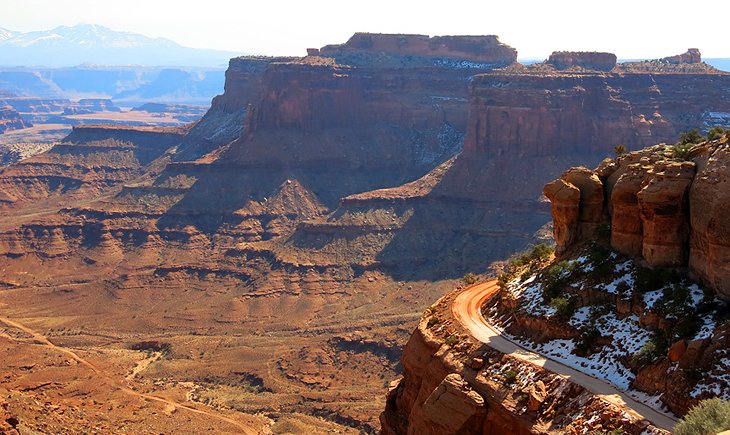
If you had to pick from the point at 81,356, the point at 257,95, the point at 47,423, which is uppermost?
the point at 257,95

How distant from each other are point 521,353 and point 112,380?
189 ft

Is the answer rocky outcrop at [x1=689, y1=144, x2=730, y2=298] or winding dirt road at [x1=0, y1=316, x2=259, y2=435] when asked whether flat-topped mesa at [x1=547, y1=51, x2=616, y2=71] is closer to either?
winding dirt road at [x1=0, y1=316, x2=259, y2=435]

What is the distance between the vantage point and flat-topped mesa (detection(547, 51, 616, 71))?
141700 millimetres

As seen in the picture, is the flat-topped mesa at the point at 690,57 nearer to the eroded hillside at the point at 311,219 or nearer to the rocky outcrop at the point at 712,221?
the eroded hillside at the point at 311,219

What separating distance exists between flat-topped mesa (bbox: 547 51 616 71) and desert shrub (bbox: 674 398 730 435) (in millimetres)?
116166

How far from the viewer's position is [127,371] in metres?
93.0

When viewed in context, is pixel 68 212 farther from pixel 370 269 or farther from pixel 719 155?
pixel 719 155

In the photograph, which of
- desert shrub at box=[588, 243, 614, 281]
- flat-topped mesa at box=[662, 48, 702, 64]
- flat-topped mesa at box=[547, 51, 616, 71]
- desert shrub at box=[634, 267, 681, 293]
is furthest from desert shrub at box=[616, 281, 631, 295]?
flat-topped mesa at box=[662, 48, 702, 64]

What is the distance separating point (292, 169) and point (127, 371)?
61.8 m

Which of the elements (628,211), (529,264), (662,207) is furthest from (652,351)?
(529,264)

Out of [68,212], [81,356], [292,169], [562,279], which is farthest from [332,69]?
[562,279]

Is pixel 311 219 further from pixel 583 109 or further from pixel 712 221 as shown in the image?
pixel 712 221

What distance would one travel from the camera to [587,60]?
142875 mm

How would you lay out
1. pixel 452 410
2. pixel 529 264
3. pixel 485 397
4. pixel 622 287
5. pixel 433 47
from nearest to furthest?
pixel 452 410 < pixel 485 397 < pixel 622 287 < pixel 529 264 < pixel 433 47
